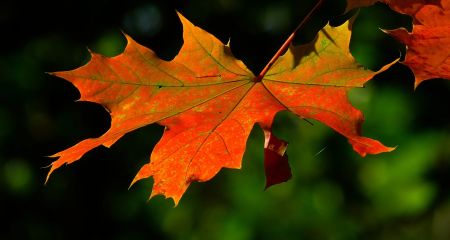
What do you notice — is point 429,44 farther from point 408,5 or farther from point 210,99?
point 210,99

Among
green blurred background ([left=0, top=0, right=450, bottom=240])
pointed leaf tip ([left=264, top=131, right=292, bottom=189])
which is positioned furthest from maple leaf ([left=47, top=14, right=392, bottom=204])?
green blurred background ([left=0, top=0, right=450, bottom=240])

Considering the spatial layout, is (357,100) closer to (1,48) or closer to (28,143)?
(28,143)

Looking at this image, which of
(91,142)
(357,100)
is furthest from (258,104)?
(357,100)

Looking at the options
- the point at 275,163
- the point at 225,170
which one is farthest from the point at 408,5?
the point at 225,170

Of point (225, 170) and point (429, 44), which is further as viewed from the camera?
point (225, 170)

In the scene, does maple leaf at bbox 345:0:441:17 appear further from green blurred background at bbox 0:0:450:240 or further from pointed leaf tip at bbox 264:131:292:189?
green blurred background at bbox 0:0:450:240

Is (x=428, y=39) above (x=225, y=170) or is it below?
above
